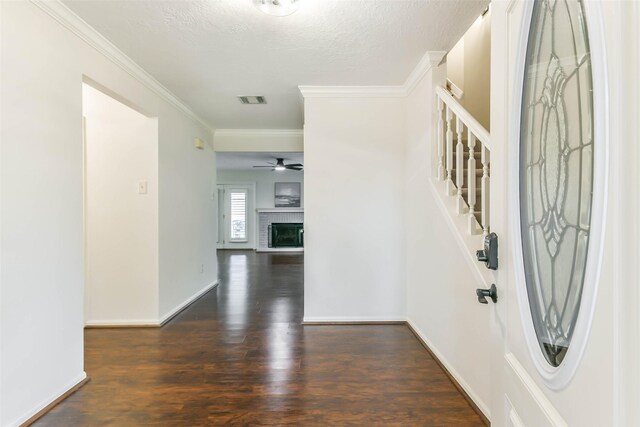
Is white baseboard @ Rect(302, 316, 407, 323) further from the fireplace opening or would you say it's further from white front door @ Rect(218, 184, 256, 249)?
white front door @ Rect(218, 184, 256, 249)

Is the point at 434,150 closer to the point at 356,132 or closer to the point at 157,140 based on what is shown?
the point at 356,132

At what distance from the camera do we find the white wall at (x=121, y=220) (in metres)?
3.15

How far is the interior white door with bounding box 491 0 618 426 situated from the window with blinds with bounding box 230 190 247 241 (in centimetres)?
866

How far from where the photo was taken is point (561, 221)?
2.22ft

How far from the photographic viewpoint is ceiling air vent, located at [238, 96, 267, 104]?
340 cm

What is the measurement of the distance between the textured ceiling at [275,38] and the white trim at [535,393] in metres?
1.91

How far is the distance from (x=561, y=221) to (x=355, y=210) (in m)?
2.59

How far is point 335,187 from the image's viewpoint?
10.6 feet

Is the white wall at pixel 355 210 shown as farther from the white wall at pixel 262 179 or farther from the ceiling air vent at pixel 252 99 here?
the white wall at pixel 262 179

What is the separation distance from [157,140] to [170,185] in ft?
1.65

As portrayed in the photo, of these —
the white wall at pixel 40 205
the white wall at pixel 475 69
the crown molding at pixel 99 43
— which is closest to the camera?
the white wall at pixel 40 205

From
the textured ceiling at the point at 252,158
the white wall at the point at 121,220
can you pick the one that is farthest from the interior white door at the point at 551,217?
the textured ceiling at the point at 252,158

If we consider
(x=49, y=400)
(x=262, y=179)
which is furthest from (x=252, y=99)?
(x=262, y=179)

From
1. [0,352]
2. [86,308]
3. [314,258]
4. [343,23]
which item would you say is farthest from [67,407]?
[343,23]
